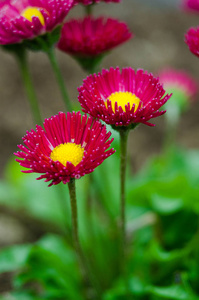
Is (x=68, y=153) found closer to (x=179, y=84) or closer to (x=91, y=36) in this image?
(x=91, y=36)

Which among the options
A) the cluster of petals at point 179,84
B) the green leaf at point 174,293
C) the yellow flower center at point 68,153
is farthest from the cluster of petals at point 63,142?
the cluster of petals at point 179,84

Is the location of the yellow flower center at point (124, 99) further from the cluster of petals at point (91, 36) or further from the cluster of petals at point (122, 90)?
the cluster of petals at point (91, 36)

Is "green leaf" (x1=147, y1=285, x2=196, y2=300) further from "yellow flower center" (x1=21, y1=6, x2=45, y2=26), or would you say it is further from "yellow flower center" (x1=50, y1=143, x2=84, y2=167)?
"yellow flower center" (x1=21, y1=6, x2=45, y2=26)

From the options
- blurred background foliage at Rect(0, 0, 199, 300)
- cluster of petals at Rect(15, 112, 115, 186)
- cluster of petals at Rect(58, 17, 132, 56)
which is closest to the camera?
cluster of petals at Rect(15, 112, 115, 186)

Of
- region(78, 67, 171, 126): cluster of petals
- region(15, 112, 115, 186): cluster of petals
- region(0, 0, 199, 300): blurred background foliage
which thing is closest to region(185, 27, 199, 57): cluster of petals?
region(78, 67, 171, 126): cluster of petals

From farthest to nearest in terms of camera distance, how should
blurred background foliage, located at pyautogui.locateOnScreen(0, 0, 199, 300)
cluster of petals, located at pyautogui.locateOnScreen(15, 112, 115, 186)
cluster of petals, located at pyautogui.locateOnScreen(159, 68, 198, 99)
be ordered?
1. cluster of petals, located at pyautogui.locateOnScreen(159, 68, 198, 99)
2. blurred background foliage, located at pyautogui.locateOnScreen(0, 0, 199, 300)
3. cluster of petals, located at pyautogui.locateOnScreen(15, 112, 115, 186)

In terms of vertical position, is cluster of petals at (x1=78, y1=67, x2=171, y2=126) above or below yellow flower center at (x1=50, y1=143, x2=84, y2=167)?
above

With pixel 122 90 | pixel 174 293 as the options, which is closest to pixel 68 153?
pixel 122 90
